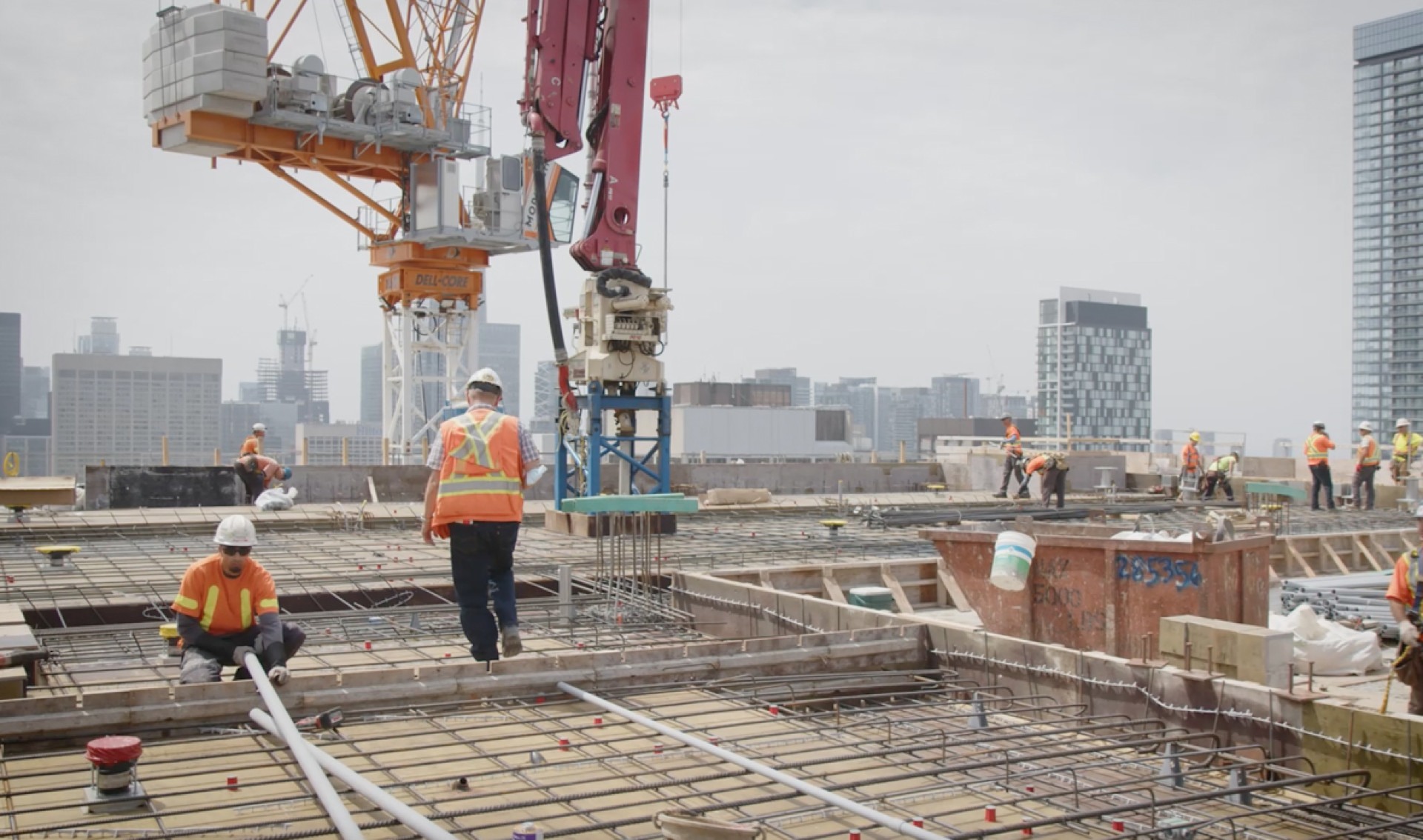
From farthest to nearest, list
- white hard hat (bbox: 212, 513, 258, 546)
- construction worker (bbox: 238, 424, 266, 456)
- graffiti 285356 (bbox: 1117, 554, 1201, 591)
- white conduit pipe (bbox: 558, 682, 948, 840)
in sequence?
construction worker (bbox: 238, 424, 266, 456) → graffiti 285356 (bbox: 1117, 554, 1201, 591) → white hard hat (bbox: 212, 513, 258, 546) → white conduit pipe (bbox: 558, 682, 948, 840)

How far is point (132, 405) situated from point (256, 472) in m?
133

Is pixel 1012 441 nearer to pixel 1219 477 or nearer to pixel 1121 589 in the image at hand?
pixel 1219 477

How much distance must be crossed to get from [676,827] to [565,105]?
13.1m

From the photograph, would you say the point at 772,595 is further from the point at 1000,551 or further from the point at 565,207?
the point at 565,207

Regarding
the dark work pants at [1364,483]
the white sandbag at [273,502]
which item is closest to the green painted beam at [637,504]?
the white sandbag at [273,502]

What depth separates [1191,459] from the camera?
21.6 meters

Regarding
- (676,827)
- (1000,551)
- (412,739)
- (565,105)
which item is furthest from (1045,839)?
(565,105)

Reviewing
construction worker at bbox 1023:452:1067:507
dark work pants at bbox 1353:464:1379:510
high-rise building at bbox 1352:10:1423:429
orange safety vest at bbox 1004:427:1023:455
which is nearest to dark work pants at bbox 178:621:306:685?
construction worker at bbox 1023:452:1067:507

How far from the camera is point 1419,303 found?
134625mm

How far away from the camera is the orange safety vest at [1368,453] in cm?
2045

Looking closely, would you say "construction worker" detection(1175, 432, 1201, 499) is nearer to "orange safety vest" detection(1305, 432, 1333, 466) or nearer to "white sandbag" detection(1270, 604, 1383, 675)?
"orange safety vest" detection(1305, 432, 1333, 466)

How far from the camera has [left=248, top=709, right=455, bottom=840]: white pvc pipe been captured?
396 centimetres

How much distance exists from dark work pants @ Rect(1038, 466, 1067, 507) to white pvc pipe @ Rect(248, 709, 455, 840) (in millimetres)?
14847

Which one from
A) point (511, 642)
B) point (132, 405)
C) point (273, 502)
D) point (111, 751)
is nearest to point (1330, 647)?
point (511, 642)
